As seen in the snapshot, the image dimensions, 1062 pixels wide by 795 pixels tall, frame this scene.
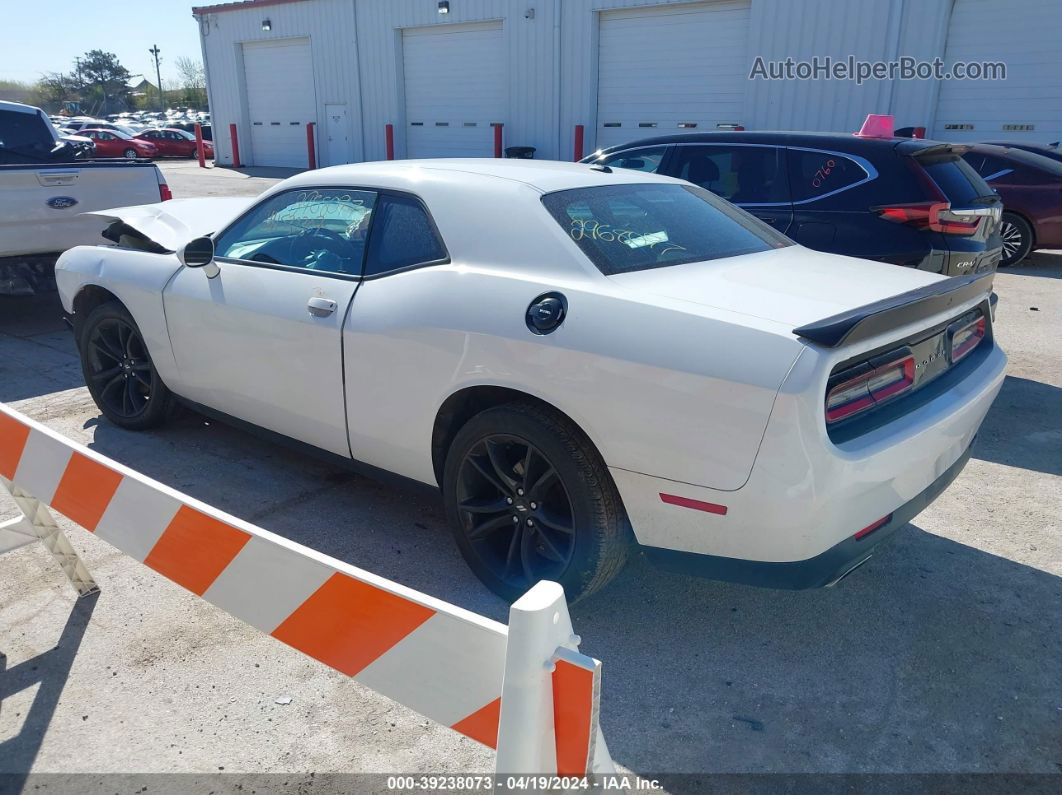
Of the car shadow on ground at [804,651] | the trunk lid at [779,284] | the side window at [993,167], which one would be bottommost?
the car shadow on ground at [804,651]

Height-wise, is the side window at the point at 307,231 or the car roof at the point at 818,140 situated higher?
the car roof at the point at 818,140

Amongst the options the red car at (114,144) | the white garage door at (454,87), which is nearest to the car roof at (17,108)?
the white garage door at (454,87)

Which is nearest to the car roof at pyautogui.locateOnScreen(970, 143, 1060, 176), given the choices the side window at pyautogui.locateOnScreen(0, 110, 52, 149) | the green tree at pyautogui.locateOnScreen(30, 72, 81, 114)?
the side window at pyautogui.locateOnScreen(0, 110, 52, 149)

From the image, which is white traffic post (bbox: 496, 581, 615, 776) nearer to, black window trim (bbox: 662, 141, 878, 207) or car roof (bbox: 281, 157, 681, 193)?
car roof (bbox: 281, 157, 681, 193)

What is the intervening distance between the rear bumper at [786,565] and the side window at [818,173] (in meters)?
3.76

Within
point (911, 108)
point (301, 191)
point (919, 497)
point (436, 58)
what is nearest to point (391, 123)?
point (436, 58)

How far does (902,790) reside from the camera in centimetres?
238

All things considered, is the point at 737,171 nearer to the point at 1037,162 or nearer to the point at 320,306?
the point at 320,306

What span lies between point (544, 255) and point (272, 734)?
1.83 m

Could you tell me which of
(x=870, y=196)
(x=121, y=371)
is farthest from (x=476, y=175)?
(x=870, y=196)

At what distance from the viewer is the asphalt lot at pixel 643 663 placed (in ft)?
8.30

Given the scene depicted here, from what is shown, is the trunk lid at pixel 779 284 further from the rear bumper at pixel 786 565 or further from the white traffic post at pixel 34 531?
the white traffic post at pixel 34 531

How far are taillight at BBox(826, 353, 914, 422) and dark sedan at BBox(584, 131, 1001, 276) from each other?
10.3ft

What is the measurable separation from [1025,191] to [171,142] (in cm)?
3083
